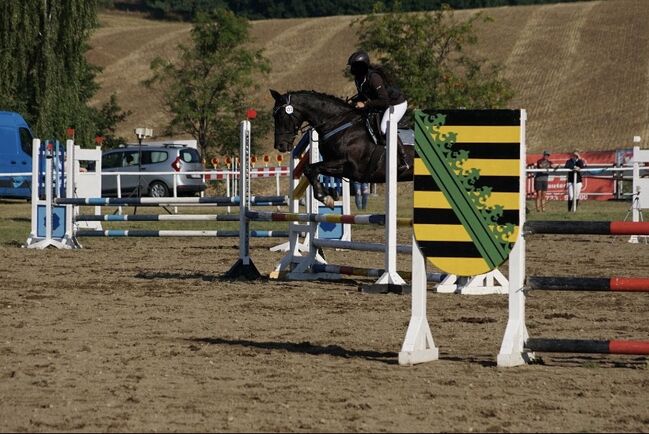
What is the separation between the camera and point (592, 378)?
7094 mm

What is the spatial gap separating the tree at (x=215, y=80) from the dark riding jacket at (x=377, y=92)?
129 ft

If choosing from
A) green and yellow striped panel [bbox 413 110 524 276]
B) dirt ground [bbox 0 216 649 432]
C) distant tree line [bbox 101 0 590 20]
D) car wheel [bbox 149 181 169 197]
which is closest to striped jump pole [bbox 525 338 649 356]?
dirt ground [bbox 0 216 649 432]

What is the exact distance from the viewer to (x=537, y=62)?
2675 inches

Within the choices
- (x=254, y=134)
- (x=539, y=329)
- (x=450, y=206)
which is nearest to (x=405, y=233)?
(x=539, y=329)

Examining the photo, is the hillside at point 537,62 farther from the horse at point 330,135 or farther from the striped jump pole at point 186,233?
the horse at point 330,135

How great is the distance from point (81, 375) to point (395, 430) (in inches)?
88.1

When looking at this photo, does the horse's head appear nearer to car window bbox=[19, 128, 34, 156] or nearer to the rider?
the rider

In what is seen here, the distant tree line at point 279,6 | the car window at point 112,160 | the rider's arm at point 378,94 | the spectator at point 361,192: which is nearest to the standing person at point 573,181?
the spectator at point 361,192

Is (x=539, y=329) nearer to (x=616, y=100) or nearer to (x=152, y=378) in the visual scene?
(x=152, y=378)

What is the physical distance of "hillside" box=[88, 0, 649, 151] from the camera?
191 feet

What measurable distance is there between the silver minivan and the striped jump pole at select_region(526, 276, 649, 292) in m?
28.1

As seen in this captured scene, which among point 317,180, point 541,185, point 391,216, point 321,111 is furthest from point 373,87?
point 541,185

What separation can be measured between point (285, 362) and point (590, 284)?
6.06 feet

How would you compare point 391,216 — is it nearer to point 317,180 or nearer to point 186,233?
point 317,180
